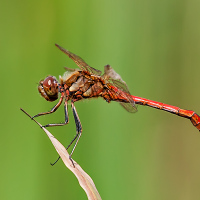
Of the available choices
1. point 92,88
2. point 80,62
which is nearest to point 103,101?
point 92,88

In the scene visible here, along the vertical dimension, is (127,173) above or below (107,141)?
below

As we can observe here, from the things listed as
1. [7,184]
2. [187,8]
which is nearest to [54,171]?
[7,184]

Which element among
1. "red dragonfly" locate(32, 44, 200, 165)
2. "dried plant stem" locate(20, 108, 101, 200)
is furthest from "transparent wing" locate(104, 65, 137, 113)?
"dried plant stem" locate(20, 108, 101, 200)

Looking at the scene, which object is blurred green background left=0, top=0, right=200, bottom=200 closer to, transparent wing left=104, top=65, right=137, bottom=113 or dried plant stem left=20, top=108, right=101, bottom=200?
transparent wing left=104, top=65, right=137, bottom=113

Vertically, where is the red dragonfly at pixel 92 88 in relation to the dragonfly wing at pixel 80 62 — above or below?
below

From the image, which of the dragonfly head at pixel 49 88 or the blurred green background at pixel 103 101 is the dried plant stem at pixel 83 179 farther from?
the dragonfly head at pixel 49 88

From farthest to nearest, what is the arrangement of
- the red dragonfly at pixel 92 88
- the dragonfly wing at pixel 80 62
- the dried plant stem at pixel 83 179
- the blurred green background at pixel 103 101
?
the red dragonfly at pixel 92 88 < the dragonfly wing at pixel 80 62 < the blurred green background at pixel 103 101 < the dried plant stem at pixel 83 179

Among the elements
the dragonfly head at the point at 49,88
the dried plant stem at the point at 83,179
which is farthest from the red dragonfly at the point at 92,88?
the dried plant stem at the point at 83,179

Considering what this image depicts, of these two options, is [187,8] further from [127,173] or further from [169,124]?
[127,173]

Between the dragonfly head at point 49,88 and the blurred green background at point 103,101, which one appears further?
the dragonfly head at point 49,88
